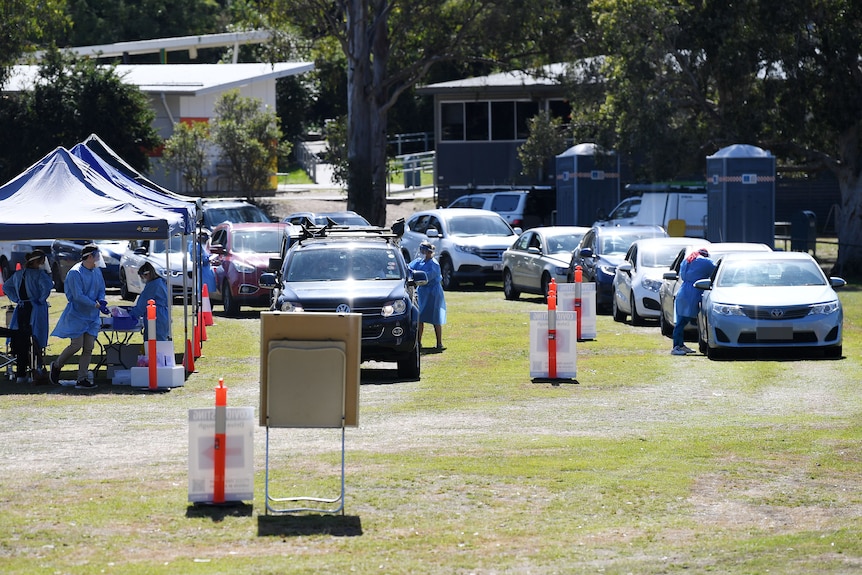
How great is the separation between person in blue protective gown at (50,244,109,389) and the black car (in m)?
2.14

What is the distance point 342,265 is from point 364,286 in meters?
0.77

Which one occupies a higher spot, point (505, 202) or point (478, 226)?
point (505, 202)

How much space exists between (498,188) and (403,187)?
10.4 meters

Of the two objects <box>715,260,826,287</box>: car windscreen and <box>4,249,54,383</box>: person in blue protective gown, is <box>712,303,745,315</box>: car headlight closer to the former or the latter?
<box>715,260,826,287</box>: car windscreen

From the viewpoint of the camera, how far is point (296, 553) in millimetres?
8203

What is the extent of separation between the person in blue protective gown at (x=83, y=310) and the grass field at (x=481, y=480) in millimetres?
449

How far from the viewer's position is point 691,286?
19.1 m

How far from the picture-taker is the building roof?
51.3m

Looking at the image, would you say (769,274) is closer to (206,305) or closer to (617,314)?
(617,314)

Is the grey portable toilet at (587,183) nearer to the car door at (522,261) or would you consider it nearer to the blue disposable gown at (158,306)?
the car door at (522,261)

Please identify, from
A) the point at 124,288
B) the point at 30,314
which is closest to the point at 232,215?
the point at 124,288

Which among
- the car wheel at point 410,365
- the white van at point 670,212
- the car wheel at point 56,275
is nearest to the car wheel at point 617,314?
the car wheel at point 410,365

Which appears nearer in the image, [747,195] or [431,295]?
[431,295]

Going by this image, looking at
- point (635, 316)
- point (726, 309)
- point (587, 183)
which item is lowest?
point (635, 316)
